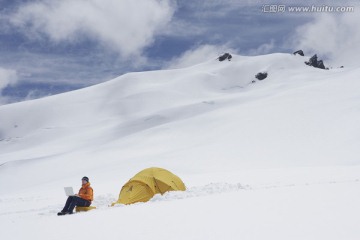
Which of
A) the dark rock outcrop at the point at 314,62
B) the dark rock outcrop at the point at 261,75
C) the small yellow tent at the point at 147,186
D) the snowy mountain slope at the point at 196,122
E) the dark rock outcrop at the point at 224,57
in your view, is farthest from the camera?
the dark rock outcrop at the point at 224,57

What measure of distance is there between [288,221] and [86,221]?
4.73 meters

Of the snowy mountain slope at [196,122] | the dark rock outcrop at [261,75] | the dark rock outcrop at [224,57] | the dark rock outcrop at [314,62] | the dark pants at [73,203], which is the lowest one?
the dark pants at [73,203]

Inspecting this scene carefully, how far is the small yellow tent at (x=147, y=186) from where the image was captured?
1361cm

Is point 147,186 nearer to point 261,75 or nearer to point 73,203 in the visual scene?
point 73,203

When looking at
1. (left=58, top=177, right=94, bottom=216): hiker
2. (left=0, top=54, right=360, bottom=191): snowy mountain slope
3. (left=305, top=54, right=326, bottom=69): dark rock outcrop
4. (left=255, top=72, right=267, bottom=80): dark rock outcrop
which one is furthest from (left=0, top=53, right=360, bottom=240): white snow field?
(left=305, top=54, right=326, bottom=69): dark rock outcrop

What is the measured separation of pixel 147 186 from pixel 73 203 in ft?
9.39

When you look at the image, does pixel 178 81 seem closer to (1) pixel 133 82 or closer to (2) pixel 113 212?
(1) pixel 133 82

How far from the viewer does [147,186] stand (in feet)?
45.5

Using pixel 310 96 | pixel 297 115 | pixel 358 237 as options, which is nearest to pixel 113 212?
pixel 358 237

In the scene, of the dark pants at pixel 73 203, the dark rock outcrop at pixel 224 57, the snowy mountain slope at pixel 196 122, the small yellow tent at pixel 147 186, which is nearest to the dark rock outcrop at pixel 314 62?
the snowy mountain slope at pixel 196 122

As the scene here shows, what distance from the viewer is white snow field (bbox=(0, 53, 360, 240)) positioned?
830cm

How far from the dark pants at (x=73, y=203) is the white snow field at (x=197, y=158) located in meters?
0.52

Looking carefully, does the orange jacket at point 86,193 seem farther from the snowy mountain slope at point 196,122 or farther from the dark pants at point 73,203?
the snowy mountain slope at point 196,122

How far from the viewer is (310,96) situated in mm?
56344
